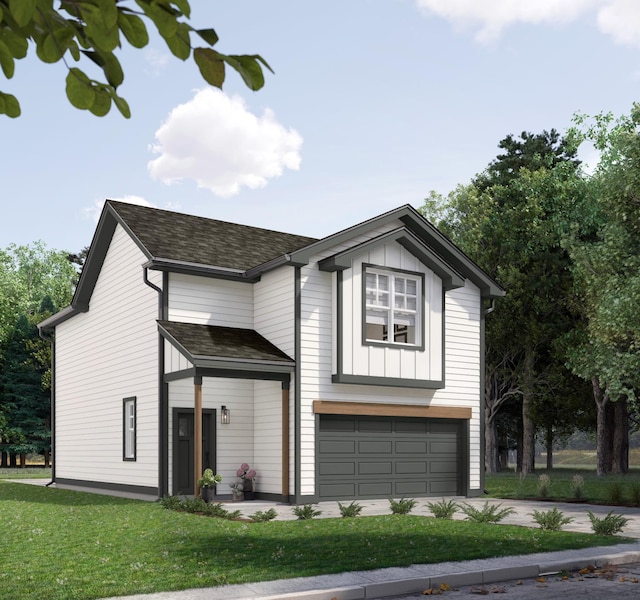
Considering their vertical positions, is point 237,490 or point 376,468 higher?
point 376,468

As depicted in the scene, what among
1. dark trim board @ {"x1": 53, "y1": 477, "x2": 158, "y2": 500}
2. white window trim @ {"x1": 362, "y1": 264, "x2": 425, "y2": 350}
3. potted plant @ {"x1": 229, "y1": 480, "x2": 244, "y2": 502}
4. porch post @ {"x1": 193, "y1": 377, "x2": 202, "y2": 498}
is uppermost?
white window trim @ {"x1": 362, "y1": 264, "x2": 425, "y2": 350}

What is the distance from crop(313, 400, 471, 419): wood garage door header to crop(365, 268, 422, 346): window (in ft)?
5.48

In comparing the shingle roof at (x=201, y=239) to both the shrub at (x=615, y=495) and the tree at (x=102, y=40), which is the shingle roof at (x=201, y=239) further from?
the tree at (x=102, y=40)

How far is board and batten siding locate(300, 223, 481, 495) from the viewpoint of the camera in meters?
20.6

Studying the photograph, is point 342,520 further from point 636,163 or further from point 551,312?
point 551,312

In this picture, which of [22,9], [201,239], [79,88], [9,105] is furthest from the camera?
[201,239]

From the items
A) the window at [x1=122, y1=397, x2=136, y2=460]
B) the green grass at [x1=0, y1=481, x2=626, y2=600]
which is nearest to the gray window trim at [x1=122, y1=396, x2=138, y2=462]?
the window at [x1=122, y1=397, x2=136, y2=460]

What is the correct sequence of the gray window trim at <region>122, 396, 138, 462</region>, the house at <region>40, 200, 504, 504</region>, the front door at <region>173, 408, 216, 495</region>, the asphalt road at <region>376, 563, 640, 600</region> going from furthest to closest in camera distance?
the gray window trim at <region>122, 396, 138, 462</region>
the front door at <region>173, 408, 216, 495</region>
the house at <region>40, 200, 504, 504</region>
the asphalt road at <region>376, 563, 640, 600</region>

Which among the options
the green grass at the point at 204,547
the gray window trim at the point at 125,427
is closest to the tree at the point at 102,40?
the green grass at the point at 204,547

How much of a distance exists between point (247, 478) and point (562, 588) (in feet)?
41.5

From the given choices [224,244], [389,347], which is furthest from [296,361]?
[224,244]

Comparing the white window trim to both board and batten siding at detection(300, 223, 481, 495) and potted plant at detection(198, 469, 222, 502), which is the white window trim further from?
potted plant at detection(198, 469, 222, 502)

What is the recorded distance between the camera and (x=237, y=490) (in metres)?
21.3

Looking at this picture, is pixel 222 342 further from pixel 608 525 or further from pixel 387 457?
pixel 608 525
